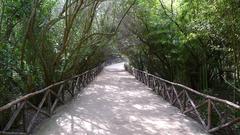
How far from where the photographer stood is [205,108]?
10.9m

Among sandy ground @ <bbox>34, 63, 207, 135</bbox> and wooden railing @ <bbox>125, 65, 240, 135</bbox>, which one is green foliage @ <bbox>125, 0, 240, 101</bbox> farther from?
sandy ground @ <bbox>34, 63, 207, 135</bbox>

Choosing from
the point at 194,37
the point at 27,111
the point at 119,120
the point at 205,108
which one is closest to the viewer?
the point at 27,111

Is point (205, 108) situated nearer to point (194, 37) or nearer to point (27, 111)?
point (194, 37)

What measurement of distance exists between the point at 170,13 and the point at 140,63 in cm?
1798

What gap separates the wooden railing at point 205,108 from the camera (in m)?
7.43

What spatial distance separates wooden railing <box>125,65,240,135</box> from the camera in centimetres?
743

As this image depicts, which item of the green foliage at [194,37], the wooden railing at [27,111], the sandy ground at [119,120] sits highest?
the green foliage at [194,37]

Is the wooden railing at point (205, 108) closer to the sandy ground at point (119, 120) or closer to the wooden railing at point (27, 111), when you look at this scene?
the sandy ground at point (119, 120)

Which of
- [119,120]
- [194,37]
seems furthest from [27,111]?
[194,37]

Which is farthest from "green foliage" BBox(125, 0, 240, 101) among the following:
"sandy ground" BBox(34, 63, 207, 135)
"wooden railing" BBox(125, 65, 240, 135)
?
"sandy ground" BBox(34, 63, 207, 135)

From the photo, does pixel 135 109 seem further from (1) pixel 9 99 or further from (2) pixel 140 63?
(2) pixel 140 63

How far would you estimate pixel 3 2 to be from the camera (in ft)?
30.4

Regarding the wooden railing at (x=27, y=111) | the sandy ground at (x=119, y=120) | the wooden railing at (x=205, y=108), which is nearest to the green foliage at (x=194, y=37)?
the wooden railing at (x=205, y=108)

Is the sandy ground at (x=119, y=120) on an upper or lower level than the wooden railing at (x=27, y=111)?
lower
